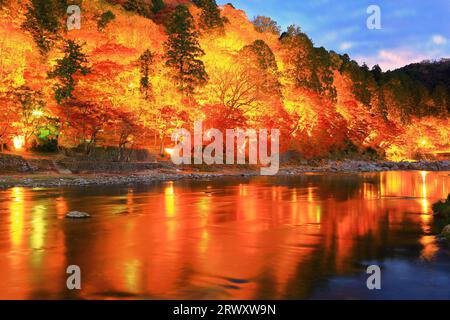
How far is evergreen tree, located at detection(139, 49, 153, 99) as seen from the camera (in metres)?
42.6

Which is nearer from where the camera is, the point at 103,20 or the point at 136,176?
the point at 136,176

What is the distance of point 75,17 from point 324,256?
4435cm

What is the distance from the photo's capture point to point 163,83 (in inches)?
1763

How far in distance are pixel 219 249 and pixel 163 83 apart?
34.9 m

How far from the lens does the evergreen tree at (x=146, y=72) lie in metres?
42.6

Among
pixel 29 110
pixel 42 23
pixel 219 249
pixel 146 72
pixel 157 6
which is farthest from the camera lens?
pixel 157 6

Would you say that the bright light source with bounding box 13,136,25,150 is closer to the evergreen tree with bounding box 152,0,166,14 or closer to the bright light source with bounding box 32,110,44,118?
the bright light source with bounding box 32,110,44,118

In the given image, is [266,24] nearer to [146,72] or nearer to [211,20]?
[211,20]

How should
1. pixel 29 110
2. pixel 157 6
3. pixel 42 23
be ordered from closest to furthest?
pixel 29 110 → pixel 42 23 → pixel 157 6

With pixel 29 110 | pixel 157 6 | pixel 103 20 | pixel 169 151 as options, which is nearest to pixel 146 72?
pixel 169 151

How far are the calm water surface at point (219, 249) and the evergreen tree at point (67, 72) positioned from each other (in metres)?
18.2

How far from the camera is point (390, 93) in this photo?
77.4 m

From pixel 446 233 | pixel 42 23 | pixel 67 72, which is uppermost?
pixel 42 23
